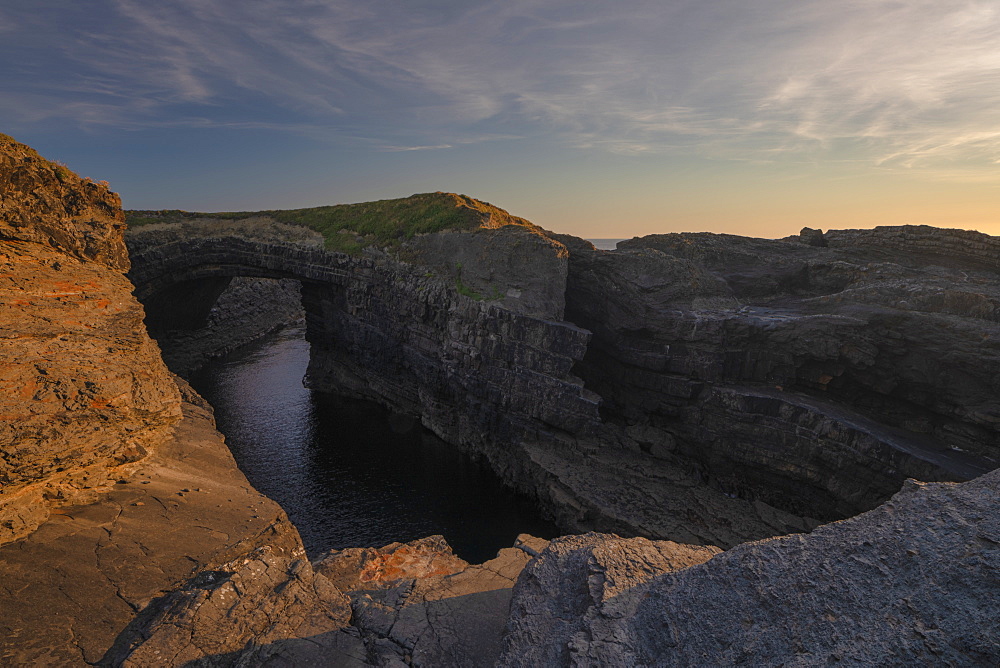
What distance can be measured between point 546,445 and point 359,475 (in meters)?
11.5

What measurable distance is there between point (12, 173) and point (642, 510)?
89.2 ft

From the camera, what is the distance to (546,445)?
96.9 feet

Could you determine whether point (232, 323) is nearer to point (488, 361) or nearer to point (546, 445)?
point (488, 361)

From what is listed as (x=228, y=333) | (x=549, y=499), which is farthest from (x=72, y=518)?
(x=228, y=333)

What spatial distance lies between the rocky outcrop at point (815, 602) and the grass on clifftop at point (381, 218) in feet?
108

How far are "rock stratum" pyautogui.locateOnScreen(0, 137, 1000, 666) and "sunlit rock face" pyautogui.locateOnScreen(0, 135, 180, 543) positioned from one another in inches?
3.1

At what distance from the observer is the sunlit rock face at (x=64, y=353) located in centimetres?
1219

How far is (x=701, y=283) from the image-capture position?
34.4 meters

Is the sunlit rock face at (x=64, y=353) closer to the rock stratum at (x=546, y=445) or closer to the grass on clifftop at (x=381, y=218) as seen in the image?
the rock stratum at (x=546, y=445)

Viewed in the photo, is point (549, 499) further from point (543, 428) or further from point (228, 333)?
point (228, 333)

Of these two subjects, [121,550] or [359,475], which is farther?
[359,475]

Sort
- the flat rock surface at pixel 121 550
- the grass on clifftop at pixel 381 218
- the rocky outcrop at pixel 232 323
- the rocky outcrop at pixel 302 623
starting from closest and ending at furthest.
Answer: the rocky outcrop at pixel 302 623
the flat rock surface at pixel 121 550
the grass on clifftop at pixel 381 218
the rocky outcrop at pixel 232 323

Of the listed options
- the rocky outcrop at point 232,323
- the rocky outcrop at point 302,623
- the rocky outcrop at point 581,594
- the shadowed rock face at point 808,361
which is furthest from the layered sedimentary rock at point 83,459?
the rocky outcrop at point 232,323

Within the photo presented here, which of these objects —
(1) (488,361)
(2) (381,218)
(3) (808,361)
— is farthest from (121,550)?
(2) (381,218)
